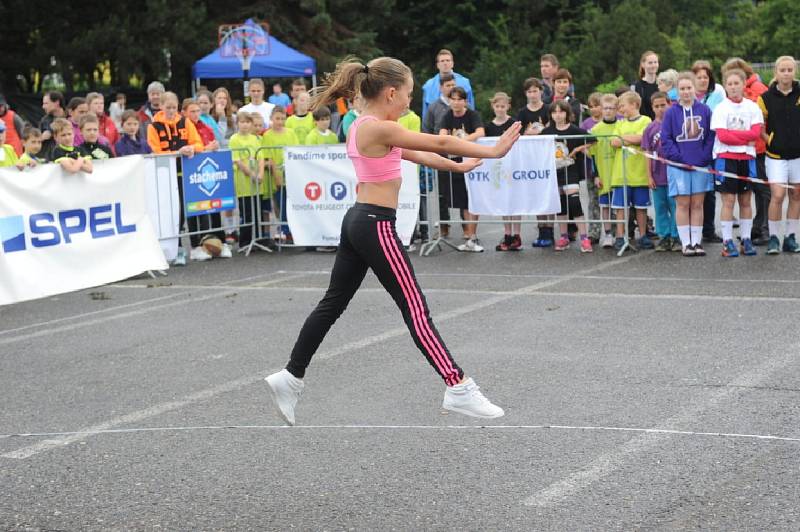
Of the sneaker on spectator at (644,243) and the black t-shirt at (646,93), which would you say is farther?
the black t-shirt at (646,93)

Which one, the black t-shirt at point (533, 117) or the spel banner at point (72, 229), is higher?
the black t-shirt at point (533, 117)

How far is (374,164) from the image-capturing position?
20.7ft

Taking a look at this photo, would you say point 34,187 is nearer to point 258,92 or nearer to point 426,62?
point 258,92

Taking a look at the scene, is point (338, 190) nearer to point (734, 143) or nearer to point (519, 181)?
point (519, 181)

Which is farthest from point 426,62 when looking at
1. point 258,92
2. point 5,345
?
point 5,345

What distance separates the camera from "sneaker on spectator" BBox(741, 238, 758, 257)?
1342 cm

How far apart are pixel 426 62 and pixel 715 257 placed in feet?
108

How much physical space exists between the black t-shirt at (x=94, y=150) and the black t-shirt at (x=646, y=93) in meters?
6.65

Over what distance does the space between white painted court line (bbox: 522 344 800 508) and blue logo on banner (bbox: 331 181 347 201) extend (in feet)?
25.9

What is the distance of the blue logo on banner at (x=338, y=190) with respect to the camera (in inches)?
605

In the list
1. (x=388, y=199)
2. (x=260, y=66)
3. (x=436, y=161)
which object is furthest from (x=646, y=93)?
(x=260, y=66)

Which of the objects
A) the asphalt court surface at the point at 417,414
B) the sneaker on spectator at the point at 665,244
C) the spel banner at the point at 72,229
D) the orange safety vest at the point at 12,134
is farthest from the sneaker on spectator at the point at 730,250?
the orange safety vest at the point at 12,134

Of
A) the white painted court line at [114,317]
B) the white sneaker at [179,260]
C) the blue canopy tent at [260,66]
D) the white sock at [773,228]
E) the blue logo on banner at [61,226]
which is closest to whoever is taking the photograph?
the white painted court line at [114,317]

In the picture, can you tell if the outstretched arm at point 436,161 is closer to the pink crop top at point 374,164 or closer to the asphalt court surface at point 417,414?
the pink crop top at point 374,164
